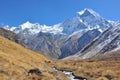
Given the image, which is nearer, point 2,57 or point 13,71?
point 13,71

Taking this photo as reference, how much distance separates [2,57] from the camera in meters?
57.4

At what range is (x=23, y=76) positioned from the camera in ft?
162

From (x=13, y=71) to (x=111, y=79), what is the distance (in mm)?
27899

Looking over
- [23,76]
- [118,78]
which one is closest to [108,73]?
[118,78]

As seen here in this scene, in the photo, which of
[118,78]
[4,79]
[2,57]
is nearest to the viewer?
[4,79]

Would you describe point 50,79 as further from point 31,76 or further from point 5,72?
point 5,72

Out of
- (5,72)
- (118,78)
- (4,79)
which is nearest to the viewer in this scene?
(4,79)

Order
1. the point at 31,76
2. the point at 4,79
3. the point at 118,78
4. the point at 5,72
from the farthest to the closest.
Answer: the point at 118,78 < the point at 31,76 < the point at 5,72 < the point at 4,79

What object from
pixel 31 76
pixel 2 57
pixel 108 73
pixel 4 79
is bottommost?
pixel 4 79

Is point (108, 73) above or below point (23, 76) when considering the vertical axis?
above

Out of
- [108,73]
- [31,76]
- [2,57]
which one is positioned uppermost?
[108,73]

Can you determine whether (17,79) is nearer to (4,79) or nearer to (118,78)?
(4,79)

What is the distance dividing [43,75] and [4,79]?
10295mm

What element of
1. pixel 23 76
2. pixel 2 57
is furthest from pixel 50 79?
pixel 2 57
